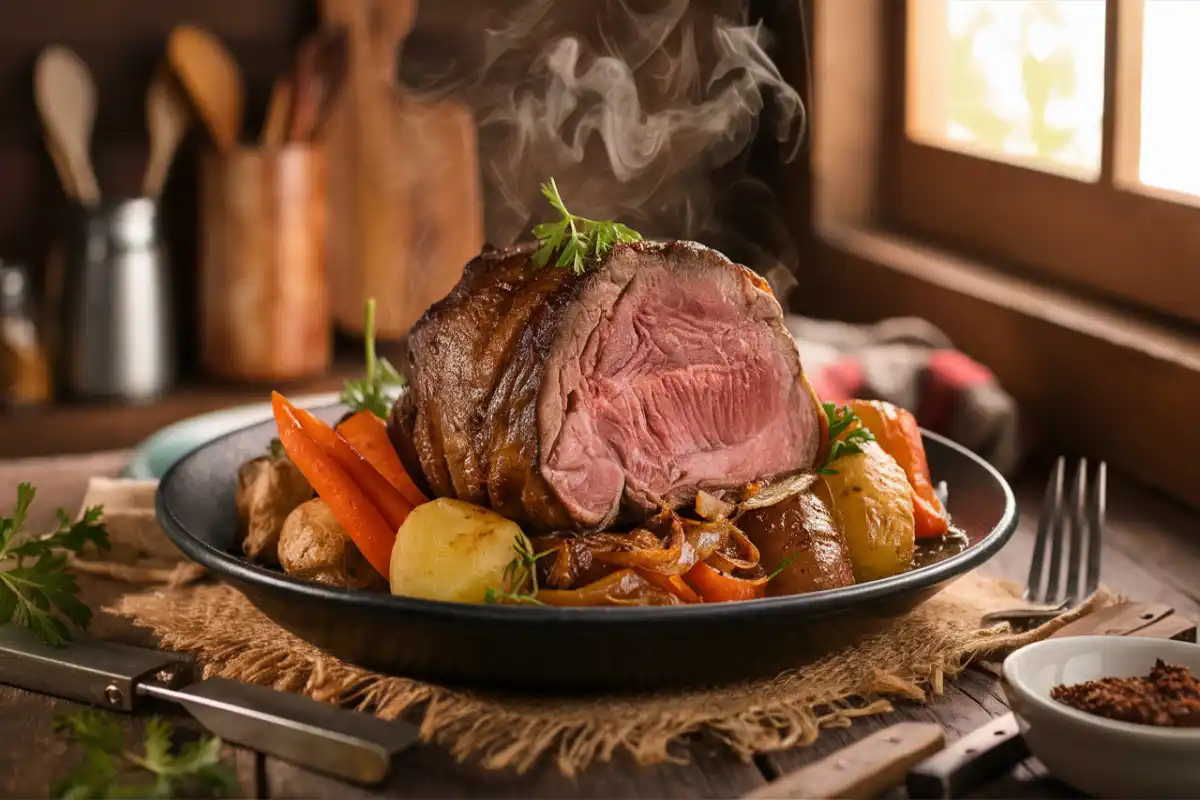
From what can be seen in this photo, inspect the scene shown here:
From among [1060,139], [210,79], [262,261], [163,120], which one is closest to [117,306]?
[262,261]

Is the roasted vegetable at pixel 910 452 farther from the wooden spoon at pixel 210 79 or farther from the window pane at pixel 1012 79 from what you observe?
the wooden spoon at pixel 210 79

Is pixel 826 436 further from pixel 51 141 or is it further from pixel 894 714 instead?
pixel 51 141

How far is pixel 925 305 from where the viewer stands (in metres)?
3.25

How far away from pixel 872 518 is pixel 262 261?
2.49m

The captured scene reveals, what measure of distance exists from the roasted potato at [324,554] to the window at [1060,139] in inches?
64.8

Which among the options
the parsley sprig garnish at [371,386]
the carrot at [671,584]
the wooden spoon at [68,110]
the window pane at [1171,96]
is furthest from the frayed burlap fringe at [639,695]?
the wooden spoon at [68,110]

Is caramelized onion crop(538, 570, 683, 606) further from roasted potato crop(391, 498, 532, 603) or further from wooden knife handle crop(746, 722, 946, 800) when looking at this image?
wooden knife handle crop(746, 722, 946, 800)

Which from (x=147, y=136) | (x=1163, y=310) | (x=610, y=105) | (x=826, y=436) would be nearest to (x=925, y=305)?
Result: (x=1163, y=310)

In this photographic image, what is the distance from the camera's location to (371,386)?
6.59ft

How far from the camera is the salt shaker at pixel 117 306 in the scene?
11.3 feet

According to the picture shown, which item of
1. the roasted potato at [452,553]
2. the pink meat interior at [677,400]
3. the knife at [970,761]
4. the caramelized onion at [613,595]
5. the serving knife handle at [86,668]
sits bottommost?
the knife at [970,761]

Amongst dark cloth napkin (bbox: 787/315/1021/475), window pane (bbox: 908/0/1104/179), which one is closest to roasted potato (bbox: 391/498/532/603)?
dark cloth napkin (bbox: 787/315/1021/475)

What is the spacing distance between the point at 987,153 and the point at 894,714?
222cm

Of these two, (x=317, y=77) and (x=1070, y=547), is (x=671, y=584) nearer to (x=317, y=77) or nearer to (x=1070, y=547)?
(x=1070, y=547)
